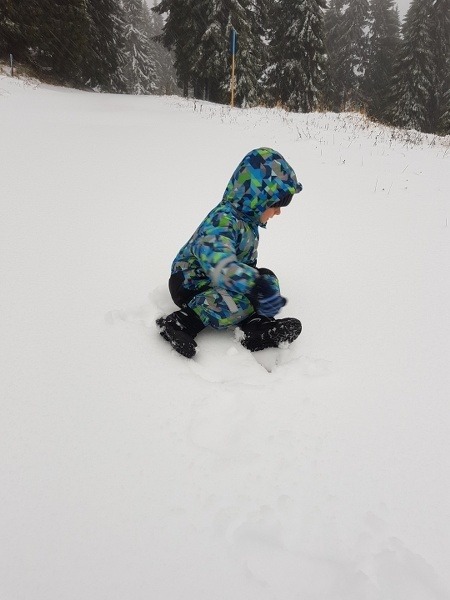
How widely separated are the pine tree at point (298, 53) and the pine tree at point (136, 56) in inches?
646

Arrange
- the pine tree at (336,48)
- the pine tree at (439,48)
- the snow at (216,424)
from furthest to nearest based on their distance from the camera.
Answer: the pine tree at (336,48)
the pine tree at (439,48)
the snow at (216,424)

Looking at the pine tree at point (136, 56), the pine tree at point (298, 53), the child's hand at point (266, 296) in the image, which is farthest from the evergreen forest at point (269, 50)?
the child's hand at point (266, 296)

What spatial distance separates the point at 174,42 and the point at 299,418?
25.2 m

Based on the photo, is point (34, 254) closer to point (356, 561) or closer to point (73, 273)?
point (73, 273)

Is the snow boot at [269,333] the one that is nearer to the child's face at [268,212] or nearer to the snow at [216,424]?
the snow at [216,424]

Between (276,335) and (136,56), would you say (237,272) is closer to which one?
(276,335)

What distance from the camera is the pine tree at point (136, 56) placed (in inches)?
1277

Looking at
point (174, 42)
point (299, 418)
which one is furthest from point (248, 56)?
point (299, 418)

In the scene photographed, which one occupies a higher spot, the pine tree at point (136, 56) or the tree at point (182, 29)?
the pine tree at point (136, 56)

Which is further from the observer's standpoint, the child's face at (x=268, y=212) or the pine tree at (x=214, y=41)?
the pine tree at (x=214, y=41)

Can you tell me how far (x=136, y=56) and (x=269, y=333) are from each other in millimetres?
39601

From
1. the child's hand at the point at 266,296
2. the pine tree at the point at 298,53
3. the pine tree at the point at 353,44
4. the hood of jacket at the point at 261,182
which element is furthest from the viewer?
the pine tree at the point at 353,44

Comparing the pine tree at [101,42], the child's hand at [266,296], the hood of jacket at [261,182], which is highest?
the pine tree at [101,42]

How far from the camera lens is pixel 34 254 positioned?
2797 mm
